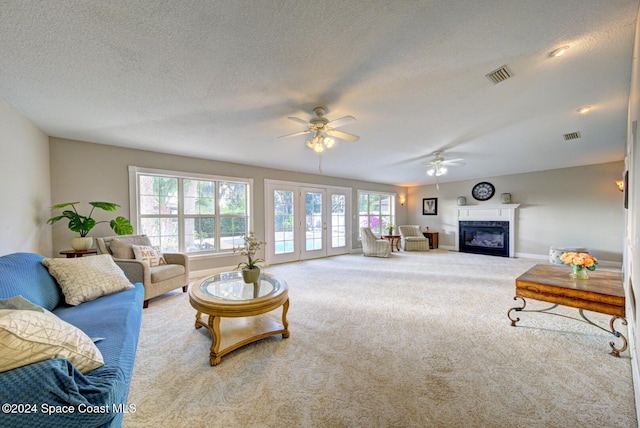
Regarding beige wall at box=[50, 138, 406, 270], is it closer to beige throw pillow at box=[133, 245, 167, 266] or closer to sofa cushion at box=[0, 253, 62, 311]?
beige throw pillow at box=[133, 245, 167, 266]

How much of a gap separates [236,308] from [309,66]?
6.38ft

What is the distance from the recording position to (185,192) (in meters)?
4.47

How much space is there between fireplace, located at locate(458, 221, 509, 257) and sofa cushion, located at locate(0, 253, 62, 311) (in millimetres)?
8538

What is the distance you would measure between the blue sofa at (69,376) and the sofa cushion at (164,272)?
4.37 ft

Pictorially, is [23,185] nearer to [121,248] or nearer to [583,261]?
[121,248]

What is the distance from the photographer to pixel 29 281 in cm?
167

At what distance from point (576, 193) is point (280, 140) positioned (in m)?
6.93

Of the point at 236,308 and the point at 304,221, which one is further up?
the point at 304,221

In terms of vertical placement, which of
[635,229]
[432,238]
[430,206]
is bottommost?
[432,238]

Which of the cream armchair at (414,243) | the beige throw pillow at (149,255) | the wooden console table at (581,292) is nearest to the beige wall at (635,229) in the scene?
the wooden console table at (581,292)

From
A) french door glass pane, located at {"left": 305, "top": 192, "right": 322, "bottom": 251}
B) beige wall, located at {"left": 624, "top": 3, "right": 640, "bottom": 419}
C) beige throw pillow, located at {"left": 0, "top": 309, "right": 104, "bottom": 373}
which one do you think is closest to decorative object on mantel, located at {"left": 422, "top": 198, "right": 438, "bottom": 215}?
french door glass pane, located at {"left": 305, "top": 192, "right": 322, "bottom": 251}

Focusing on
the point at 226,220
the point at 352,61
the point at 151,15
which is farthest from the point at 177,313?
the point at 352,61

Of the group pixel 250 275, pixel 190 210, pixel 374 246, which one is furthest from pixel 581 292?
pixel 190 210

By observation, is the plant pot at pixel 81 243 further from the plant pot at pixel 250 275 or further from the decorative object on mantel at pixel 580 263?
the decorative object on mantel at pixel 580 263
